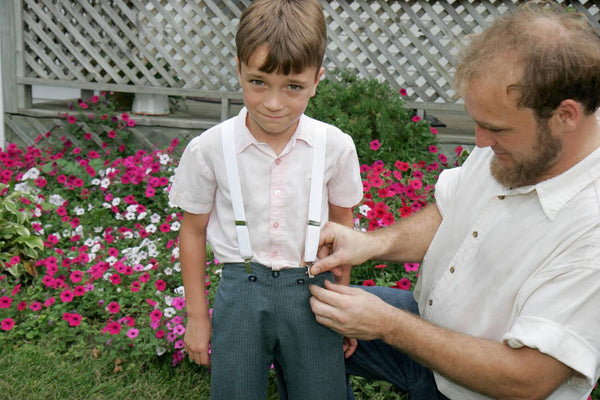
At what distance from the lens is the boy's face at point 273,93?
166 cm

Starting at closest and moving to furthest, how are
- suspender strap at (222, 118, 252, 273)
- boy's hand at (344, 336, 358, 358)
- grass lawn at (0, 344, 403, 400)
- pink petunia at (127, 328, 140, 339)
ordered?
suspender strap at (222, 118, 252, 273), boy's hand at (344, 336, 358, 358), grass lawn at (0, 344, 403, 400), pink petunia at (127, 328, 140, 339)

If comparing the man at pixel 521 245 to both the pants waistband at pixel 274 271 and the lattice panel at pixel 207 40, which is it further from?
the lattice panel at pixel 207 40

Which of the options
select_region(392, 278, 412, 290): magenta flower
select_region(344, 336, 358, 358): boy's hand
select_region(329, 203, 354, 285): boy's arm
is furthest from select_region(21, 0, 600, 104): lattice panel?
select_region(344, 336, 358, 358): boy's hand

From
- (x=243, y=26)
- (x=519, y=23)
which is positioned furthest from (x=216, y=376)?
(x=519, y=23)

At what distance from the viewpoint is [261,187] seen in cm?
179

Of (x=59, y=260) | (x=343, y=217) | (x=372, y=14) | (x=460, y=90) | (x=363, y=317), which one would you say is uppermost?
(x=372, y=14)

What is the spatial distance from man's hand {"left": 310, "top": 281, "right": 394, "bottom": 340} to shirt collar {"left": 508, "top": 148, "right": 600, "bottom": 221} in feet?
1.70

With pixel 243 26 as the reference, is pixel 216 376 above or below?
below

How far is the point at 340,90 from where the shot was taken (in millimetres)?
4375

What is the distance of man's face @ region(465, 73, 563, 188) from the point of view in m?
1.59

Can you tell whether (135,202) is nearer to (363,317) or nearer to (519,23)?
(363,317)

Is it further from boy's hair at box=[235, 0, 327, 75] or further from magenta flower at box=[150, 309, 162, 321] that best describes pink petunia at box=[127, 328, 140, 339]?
boy's hair at box=[235, 0, 327, 75]

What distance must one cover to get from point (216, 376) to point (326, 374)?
0.34m

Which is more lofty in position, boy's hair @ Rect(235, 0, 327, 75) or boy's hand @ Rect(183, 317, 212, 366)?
boy's hair @ Rect(235, 0, 327, 75)
